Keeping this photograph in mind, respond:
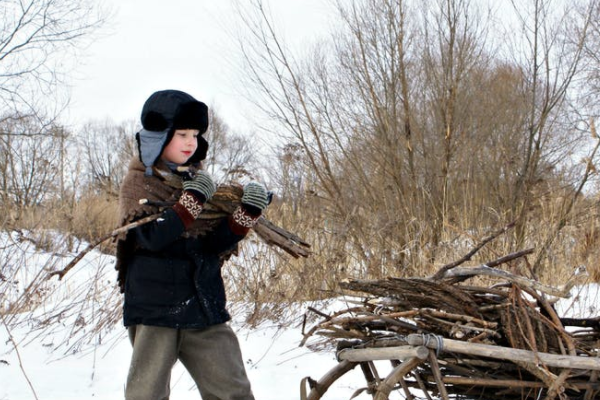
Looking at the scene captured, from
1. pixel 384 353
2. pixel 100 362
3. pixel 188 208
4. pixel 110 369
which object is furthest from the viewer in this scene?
pixel 100 362

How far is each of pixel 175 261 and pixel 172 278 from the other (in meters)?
0.06

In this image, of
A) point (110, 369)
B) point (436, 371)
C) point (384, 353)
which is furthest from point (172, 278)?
point (110, 369)

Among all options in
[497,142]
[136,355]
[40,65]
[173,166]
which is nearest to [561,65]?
[497,142]

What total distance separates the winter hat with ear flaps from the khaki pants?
0.60 metres

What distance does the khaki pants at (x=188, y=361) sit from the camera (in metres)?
2.13

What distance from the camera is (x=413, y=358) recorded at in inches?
53.6

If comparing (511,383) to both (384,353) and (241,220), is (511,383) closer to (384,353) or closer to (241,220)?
(384,353)

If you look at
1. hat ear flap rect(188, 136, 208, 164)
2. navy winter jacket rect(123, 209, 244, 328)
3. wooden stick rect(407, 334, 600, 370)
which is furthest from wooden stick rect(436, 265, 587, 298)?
hat ear flap rect(188, 136, 208, 164)

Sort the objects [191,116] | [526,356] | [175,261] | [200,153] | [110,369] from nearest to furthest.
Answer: [526,356] < [175,261] < [191,116] < [200,153] < [110,369]

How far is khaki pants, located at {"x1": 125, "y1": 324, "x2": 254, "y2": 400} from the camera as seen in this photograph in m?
2.13

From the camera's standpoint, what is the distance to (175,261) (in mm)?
2209

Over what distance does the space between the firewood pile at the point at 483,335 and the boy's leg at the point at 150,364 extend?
865 millimetres

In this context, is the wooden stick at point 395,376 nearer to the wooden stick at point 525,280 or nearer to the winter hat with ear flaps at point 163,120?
the wooden stick at point 525,280

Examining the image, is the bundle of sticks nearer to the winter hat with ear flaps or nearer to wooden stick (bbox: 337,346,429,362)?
the winter hat with ear flaps
